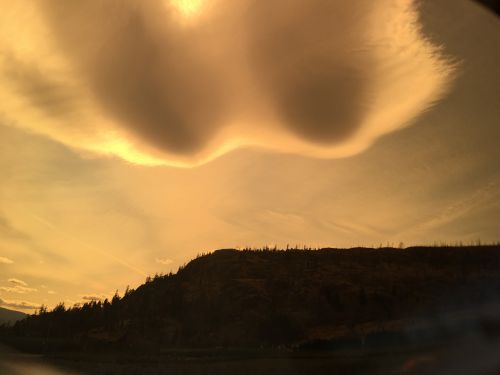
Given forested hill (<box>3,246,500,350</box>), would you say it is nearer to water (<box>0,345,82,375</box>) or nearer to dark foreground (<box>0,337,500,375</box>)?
dark foreground (<box>0,337,500,375</box>)

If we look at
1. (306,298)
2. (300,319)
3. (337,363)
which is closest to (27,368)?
(337,363)

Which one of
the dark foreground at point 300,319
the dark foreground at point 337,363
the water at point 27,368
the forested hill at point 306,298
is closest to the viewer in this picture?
the dark foreground at point 337,363

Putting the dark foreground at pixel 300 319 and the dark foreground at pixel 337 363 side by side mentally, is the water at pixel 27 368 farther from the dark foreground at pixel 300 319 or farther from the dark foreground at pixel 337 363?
the dark foreground at pixel 300 319

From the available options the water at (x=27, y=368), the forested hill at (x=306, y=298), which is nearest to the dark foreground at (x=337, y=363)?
the water at (x=27, y=368)

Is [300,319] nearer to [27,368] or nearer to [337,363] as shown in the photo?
[337,363]

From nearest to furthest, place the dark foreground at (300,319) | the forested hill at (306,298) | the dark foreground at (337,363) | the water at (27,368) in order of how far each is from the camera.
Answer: the dark foreground at (337,363)
the dark foreground at (300,319)
the water at (27,368)
the forested hill at (306,298)

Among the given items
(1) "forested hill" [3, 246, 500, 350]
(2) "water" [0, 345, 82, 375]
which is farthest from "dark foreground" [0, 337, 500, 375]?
(1) "forested hill" [3, 246, 500, 350]

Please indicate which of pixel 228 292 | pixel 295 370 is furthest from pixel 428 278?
pixel 295 370

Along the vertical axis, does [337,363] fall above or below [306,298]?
below
